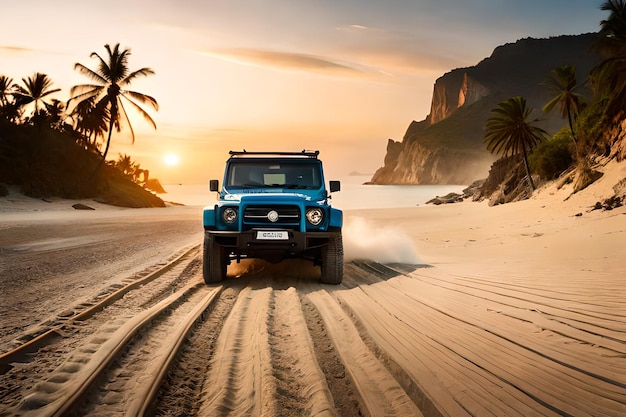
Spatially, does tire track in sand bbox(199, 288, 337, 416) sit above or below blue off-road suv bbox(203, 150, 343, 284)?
below

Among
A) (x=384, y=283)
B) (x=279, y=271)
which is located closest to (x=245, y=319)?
(x=384, y=283)

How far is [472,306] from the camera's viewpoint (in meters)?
6.41

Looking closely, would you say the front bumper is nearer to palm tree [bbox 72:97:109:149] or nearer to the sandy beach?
the sandy beach

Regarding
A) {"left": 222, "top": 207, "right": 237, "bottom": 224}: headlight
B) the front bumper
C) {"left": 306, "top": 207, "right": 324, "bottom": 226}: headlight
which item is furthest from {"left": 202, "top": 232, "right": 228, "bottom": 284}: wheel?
{"left": 306, "top": 207, "right": 324, "bottom": 226}: headlight

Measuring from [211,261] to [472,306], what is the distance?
4.43 metres

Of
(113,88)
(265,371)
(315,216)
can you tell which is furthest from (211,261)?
(113,88)

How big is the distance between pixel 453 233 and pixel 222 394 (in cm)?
1747

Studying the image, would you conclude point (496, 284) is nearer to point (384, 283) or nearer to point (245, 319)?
point (384, 283)

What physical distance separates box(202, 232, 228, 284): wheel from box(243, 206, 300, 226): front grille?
2.61ft

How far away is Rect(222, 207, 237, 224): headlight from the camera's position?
828 cm

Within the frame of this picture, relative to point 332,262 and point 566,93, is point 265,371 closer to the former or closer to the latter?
point 332,262

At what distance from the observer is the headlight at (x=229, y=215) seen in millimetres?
8281

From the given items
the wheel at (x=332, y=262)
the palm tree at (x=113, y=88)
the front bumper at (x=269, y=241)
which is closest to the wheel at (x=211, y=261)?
the front bumper at (x=269, y=241)

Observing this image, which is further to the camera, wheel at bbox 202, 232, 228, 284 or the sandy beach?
wheel at bbox 202, 232, 228, 284
